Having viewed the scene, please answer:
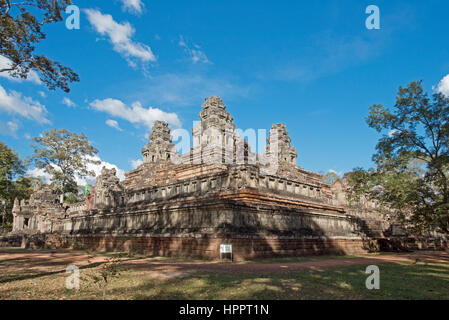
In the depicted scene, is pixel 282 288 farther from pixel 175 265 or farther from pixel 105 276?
pixel 175 265

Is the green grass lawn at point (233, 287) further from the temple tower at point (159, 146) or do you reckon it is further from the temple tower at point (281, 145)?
the temple tower at point (159, 146)

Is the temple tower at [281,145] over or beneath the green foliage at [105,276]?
over

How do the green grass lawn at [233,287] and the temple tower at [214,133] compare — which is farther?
the temple tower at [214,133]

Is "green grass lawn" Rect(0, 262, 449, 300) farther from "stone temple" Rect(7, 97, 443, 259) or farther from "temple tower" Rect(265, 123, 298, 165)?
"temple tower" Rect(265, 123, 298, 165)

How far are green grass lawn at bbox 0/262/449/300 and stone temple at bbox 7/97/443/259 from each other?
4.08m

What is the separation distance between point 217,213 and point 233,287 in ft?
18.7

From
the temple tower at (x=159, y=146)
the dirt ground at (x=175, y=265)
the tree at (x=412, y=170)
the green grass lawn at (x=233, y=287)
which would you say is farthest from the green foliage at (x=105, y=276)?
the temple tower at (x=159, y=146)

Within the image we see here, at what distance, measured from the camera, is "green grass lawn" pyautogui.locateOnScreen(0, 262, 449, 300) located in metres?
5.71

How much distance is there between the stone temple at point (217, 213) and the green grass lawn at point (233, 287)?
4083 mm

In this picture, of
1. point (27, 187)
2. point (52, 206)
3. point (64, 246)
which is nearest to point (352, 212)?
point (64, 246)

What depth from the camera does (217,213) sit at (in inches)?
466

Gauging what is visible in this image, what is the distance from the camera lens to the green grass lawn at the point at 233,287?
5.71 meters

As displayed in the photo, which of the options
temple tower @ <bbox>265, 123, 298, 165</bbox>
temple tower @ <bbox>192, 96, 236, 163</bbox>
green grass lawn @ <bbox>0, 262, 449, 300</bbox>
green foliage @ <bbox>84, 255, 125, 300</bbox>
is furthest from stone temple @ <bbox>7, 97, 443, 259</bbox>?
green foliage @ <bbox>84, 255, 125, 300</bbox>

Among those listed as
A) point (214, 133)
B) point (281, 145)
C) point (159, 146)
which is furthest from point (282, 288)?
point (159, 146)
